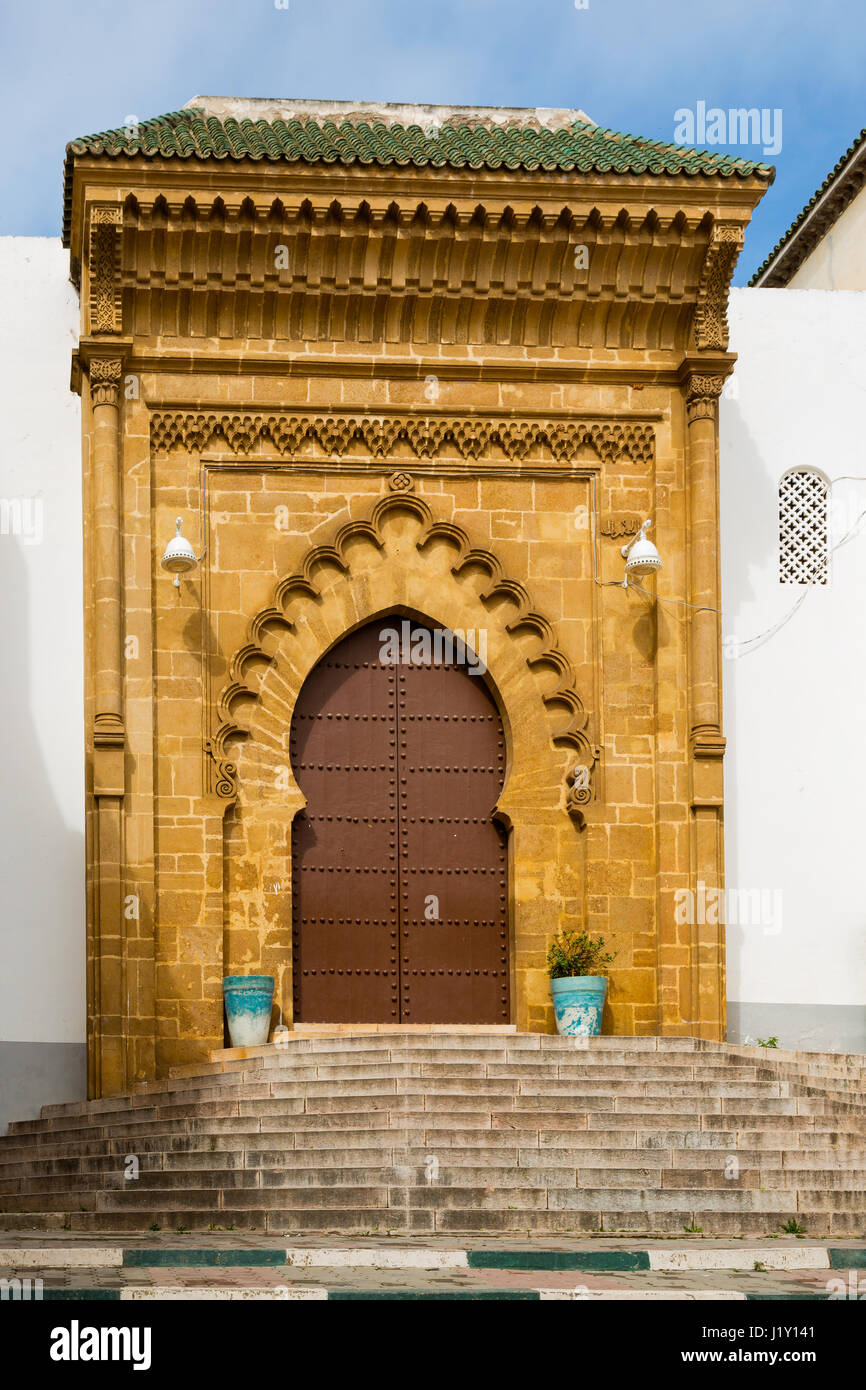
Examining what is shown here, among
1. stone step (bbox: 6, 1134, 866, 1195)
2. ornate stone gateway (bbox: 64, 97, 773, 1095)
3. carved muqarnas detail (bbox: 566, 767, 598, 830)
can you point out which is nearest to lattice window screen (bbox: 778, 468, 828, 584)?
ornate stone gateway (bbox: 64, 97, 773, 1095)

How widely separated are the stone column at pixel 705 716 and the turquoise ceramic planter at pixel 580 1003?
0.74 metres

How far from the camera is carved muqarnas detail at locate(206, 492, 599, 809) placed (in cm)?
1664

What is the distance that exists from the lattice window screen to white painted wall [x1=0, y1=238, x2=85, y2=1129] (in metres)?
5.62

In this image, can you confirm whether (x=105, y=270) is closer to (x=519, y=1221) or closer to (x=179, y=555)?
(x=179, y=555)

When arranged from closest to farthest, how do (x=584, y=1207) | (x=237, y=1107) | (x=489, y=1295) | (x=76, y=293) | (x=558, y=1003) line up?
(x=489, y=1295) → (x=584, y=1207) → (x=237, y=1107) → (x=558, y=1003) → (x=76, y=293)

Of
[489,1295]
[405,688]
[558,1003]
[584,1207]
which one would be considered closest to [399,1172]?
[584,1207]

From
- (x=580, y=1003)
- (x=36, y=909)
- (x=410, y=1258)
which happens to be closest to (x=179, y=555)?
(x=36, y=909)

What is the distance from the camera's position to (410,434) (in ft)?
56.4

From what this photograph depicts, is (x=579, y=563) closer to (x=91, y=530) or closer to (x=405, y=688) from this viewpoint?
(x=405, y=688)

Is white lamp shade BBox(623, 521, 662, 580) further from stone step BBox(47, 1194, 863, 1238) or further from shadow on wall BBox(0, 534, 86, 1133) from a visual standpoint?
stone step BBox(47, 1194, 863, 1238)

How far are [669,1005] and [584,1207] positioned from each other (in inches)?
182

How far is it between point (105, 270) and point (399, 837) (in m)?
4.77

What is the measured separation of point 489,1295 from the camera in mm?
8992

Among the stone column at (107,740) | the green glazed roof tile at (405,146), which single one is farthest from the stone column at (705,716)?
the stone column at (107,740)
